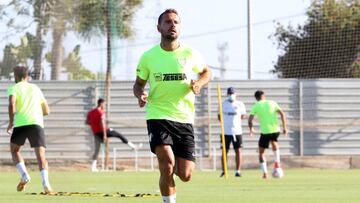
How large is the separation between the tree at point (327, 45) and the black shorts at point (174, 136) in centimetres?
2845

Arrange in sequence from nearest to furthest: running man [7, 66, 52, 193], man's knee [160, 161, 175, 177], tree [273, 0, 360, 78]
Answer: man's knee [160, 161, 175, 177], running man [7, 66, 52, 193], tree [273, 0, 360, 78]

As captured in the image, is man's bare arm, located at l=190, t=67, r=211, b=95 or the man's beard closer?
man's bare arm, located at l=190, t=67, r=211, b=95

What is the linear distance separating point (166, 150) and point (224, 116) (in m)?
16.6

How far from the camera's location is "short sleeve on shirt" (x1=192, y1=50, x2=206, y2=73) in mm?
12438

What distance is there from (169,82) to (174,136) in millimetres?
595

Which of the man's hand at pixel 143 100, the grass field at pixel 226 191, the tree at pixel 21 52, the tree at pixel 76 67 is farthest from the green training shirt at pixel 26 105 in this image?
the tree at pixel 21 52

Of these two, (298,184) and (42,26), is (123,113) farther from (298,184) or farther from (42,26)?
(298,184)

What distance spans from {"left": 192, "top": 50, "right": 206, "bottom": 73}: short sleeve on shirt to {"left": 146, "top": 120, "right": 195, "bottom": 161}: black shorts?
2.24 feet

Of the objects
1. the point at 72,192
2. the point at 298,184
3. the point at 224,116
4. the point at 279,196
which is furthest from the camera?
the point at 224,116

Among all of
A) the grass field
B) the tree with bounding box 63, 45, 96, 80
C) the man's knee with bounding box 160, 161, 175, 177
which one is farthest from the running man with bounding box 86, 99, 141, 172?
the man's knee with bounding box 160, 161, 175, 177

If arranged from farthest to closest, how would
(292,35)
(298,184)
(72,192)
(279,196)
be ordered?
(292,35) < (298,184) < (72,192) < (279,196)

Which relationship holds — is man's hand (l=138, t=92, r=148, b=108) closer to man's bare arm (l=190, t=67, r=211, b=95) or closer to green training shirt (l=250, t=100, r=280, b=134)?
man's bare arm (l=190, t=67, r=211, b=95)

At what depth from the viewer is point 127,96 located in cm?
3659

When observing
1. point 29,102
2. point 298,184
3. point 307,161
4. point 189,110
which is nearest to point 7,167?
point 307,161
